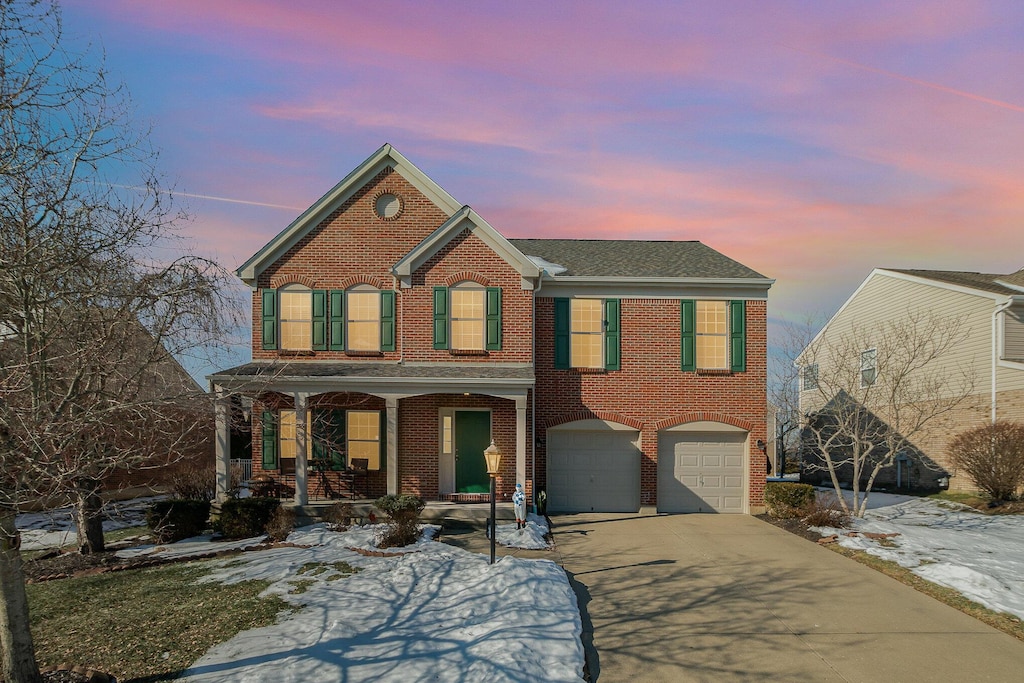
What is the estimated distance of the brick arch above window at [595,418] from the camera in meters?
18.5

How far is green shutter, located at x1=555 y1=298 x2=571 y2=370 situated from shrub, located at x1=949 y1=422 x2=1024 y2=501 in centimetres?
1158

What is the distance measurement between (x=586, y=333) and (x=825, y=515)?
738 centimetres

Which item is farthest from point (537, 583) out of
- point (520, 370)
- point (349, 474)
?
point (349, 474)

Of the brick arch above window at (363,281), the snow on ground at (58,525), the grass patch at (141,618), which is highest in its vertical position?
the brick arch above window at (363,281)

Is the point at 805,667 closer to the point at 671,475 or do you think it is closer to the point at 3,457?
the point at 3,457

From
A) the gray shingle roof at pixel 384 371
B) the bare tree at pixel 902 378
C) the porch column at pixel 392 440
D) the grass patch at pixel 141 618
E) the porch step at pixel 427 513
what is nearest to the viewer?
the grass patch at pixel 141 618

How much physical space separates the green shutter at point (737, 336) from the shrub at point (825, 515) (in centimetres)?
401

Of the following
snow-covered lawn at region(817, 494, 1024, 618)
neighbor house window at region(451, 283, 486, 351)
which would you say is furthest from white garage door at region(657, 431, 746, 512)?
neighbor house window at region(451, 283, 486, 351)

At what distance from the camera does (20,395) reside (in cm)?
776

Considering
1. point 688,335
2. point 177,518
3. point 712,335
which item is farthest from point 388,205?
point 712,335

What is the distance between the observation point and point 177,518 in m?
15.1

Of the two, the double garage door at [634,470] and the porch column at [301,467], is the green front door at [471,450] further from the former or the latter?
the porch column at [301,467]

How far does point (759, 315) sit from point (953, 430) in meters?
9.32

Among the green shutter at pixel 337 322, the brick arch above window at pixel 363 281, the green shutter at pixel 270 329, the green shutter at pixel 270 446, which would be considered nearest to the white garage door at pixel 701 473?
the brick arch above window at pixel 363 281
